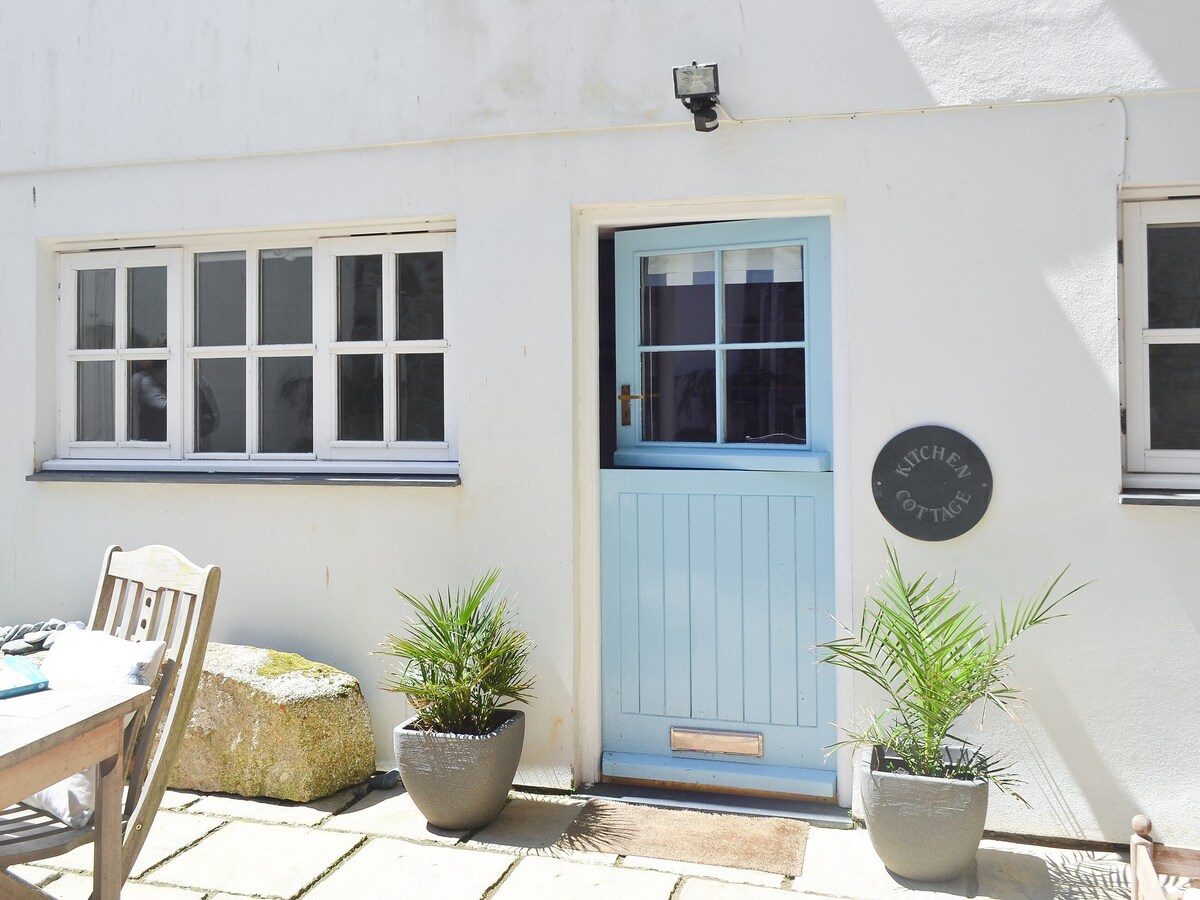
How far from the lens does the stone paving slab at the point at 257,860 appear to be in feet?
10.5

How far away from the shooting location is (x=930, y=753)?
319 cm

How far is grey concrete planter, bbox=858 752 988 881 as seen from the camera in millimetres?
3105

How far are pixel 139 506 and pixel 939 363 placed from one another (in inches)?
142

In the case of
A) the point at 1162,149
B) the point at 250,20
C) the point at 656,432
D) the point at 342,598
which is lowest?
the point at 342,598

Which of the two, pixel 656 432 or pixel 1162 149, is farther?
pixel 656 432

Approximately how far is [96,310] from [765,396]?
330 cm

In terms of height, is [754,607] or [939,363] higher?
[939,363]

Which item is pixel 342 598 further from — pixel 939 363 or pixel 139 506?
pixel 939 363

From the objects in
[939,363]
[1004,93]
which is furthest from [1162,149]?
[939,363]

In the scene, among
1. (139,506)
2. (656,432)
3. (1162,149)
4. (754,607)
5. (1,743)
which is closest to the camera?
(1,743)

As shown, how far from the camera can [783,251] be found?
4074 mm

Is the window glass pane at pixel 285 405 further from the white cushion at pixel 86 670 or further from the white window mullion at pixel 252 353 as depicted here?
the white cushion at pixel 86 670

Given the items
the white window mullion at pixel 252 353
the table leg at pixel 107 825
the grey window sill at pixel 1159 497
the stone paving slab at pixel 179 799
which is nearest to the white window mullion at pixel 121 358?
the white window mullion at pixel 252 353

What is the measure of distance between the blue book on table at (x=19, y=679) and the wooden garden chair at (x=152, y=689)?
0.99 feet
